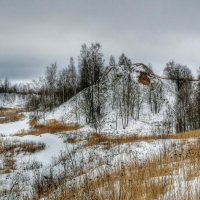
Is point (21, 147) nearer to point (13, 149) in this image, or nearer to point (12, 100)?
point (13, 149)

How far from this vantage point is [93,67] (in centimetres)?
3478

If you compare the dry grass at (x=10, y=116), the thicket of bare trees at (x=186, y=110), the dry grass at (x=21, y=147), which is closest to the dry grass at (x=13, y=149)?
the dry grass at (x=21, y=147)

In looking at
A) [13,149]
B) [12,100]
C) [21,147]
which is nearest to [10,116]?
[21,147]

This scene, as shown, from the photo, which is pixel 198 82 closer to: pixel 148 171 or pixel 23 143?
pixel 23 143

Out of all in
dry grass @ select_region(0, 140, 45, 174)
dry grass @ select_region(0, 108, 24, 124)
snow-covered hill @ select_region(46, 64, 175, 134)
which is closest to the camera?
dry grass @ select_region(0, 140, 45, 174)

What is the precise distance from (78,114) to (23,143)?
20.1 meters

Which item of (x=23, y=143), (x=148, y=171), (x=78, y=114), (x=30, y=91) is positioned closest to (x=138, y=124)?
(x=78, y=114)

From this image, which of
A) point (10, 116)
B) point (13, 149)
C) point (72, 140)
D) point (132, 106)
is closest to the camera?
point (13, 149)

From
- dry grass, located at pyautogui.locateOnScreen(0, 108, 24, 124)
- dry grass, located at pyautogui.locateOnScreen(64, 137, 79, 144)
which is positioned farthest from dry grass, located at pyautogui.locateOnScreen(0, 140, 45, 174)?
dry grass, located at pyautogui.locateOnScreen(0, 108, 24, 124)

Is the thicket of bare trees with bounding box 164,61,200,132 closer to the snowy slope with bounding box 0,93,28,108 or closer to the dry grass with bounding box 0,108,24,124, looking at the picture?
the dry grass with bounding box 0,108,24,124

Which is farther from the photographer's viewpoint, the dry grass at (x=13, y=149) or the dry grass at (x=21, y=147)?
the dry grass at (x=21, y=147)

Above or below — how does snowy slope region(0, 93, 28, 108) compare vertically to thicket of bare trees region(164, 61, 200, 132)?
above

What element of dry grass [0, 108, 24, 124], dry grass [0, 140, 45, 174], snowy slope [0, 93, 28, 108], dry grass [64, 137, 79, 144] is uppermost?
snowy slope [0, 93, 28, 108]

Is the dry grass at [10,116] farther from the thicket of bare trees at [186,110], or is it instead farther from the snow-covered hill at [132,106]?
the thicket of bare trees at [186,110]
